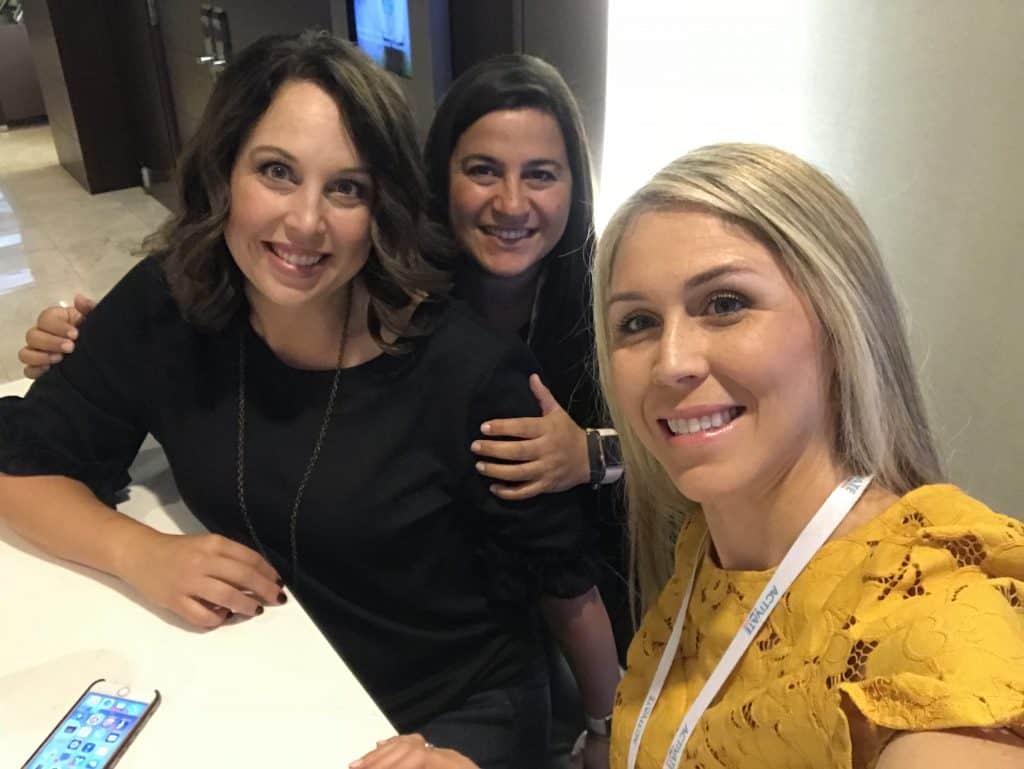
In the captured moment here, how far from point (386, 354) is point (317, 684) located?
427mm

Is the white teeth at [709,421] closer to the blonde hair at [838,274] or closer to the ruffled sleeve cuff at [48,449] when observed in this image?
the blonde hair at [838,274]

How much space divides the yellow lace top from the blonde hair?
3.0 inches

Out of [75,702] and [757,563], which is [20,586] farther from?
[757,563]

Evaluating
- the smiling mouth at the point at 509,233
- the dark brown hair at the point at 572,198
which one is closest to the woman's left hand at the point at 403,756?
the dark brown hair at the point at 572,198

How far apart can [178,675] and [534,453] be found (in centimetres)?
49

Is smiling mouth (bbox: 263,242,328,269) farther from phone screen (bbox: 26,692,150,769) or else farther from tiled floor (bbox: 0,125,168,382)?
tiled floor (bbox: 0,125,168,382)

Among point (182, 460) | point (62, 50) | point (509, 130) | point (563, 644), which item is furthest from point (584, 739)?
point (62, 50)

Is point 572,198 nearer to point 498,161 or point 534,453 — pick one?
point 498,161

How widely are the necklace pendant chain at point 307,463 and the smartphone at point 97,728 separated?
309mm

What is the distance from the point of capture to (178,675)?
0.95m

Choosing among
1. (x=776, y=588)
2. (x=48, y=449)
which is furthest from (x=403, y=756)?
(x=48, y=449)

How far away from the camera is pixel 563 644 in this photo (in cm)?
136

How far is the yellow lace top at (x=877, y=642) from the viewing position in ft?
2.01

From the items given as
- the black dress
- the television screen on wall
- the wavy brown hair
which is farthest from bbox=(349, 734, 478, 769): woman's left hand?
the television screen on wall
